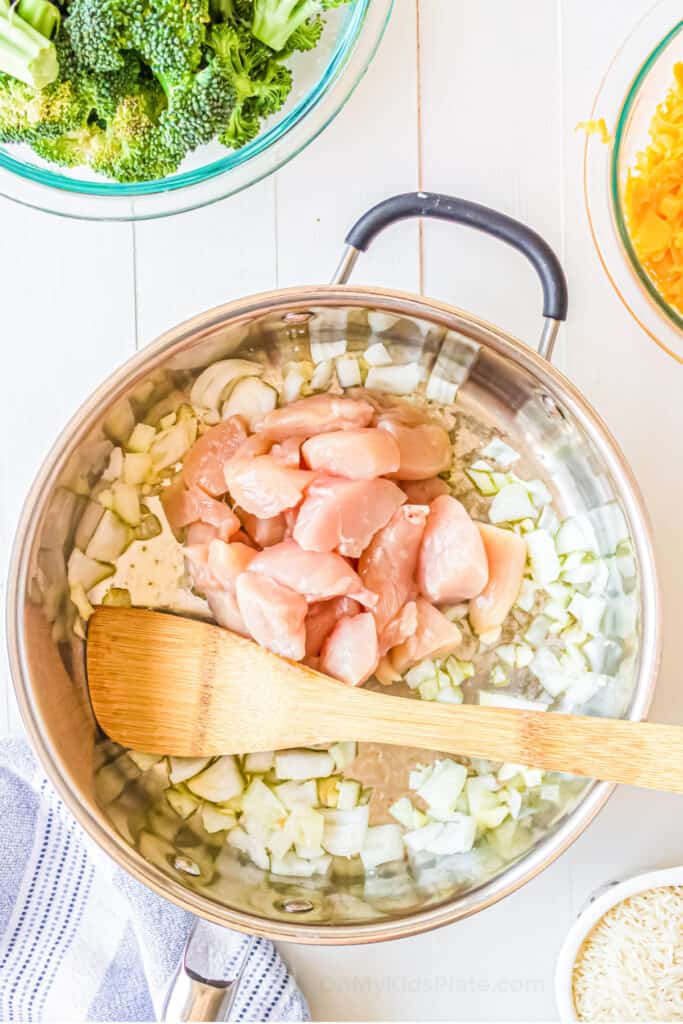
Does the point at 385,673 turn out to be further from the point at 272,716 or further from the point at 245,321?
the point at 245,321

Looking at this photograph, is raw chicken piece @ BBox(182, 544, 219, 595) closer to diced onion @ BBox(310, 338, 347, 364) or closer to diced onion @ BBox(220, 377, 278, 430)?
diced onion @ BBox(220, 377, 278, 430)

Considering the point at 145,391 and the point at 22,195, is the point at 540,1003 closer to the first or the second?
the point at 145,391

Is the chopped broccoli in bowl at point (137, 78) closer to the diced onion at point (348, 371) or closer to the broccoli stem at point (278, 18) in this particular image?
the broccoli stem at point (278, 18)

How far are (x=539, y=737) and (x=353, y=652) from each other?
0.27m

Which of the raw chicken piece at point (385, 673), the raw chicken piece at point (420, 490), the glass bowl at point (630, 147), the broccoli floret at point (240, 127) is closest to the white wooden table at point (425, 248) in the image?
the glass bowl at point (630, 147)

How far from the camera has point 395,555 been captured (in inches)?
49.9

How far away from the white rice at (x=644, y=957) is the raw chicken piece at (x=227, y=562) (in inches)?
27.4

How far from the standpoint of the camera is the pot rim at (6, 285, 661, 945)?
43.9 inches

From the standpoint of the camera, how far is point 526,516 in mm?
1336

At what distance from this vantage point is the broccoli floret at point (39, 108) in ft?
3.48

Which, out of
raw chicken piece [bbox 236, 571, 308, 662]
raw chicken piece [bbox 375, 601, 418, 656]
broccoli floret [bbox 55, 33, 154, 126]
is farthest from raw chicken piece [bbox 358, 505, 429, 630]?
broccoli floret [bbox 55, 33, 154, 126]

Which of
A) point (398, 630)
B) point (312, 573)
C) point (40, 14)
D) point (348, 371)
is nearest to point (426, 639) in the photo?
point (398, 630)

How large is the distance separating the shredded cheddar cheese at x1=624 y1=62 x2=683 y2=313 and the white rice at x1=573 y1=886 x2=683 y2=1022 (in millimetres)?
816

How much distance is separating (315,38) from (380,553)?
65 centimetres
